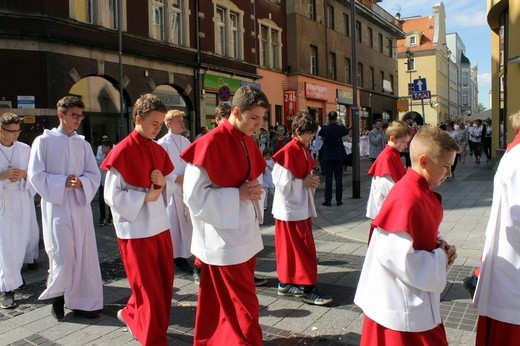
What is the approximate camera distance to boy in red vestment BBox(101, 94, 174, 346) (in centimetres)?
395

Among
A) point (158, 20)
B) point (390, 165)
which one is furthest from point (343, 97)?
point (390, 165)

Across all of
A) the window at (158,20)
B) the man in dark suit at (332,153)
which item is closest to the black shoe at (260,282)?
the man in dark suit at (332,153)

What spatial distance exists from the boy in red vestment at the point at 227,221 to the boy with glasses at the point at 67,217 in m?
1.63

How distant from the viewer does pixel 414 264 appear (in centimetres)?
254

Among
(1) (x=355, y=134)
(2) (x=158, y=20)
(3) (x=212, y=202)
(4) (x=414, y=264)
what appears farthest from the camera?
(2) (x=158, y=20)

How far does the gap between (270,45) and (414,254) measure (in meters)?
24.7

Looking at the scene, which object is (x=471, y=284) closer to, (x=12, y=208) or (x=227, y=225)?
(x=227, y=225)

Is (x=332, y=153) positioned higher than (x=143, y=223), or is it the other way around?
(x=332, y=153)

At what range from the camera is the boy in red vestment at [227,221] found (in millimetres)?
3504

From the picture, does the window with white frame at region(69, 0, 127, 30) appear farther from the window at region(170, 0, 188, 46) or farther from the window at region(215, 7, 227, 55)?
the window at region(215, 7, 227, 55)

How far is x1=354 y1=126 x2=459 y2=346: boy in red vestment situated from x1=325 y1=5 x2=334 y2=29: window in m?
29.8

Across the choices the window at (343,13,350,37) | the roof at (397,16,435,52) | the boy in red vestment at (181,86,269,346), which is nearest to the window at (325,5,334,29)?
the window at (343,13,350,37)

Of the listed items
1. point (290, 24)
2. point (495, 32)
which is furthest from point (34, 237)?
point (290, 24)

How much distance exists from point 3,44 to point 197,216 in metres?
12.5
